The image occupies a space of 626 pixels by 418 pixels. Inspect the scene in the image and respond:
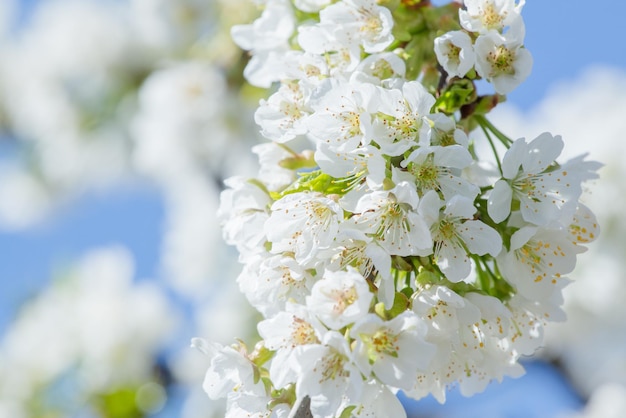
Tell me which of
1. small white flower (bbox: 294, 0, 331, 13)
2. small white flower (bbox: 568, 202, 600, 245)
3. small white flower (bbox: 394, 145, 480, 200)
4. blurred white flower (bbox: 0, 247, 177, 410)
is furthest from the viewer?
blurred white flower (bbox: 0, 247, 177, 410)

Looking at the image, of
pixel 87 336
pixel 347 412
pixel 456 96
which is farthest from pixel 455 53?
pixel 87 336

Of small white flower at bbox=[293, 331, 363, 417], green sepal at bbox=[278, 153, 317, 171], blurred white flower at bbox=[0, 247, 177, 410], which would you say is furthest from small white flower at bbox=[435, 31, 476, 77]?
blurred white flower at bbox=[0, 247, 177, 410]

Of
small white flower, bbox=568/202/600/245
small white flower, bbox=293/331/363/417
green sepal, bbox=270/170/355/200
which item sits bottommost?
small white flower, bbox=568/202/600/245

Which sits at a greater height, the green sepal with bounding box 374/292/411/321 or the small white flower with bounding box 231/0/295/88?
the small white flower with bounding box 231/0/295/88

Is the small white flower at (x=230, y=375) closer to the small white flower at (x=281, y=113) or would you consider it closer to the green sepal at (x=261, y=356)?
the green sepal at (x=261, y=356)

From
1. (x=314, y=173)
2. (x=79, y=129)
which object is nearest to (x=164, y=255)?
(x=79, y=129)

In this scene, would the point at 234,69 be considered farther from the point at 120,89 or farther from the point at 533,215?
the point at 533,215

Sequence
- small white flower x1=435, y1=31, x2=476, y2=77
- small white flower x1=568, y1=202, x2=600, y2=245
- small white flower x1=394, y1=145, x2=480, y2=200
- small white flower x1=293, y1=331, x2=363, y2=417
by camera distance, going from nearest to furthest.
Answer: small white flower x1=293, y1=331, x2=363, y2=417
small white flower x1=394, y1=145, x2=480, y2=200
small white flower x1=435, y1=31, x2=476, y2=77
small white flower x1=568, y1=202, x2=600, y2=245

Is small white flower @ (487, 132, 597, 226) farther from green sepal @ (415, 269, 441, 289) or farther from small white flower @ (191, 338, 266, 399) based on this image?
small white flower @ (191, 338, 266, 399)

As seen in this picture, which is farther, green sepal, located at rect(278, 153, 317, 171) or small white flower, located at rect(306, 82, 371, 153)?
green sepal, located at rect(278, 153, 317, 171)

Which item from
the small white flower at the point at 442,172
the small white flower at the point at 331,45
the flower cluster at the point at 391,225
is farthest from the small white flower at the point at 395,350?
the small white flower at the point at 331,45
